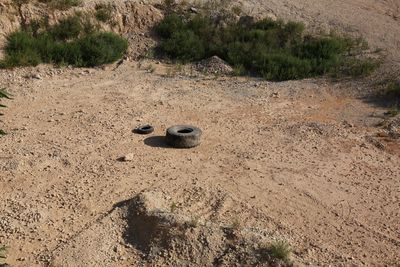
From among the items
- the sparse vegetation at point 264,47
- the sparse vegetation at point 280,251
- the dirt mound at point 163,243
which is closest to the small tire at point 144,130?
the dirt mound at point 163,243

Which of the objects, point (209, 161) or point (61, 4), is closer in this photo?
point (209, 161)

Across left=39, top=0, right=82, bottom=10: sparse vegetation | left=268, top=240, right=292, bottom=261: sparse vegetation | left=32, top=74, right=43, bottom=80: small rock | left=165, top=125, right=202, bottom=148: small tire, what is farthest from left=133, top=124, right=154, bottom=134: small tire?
left=39, top=0, right=82, bottom=10: sparse vegetation

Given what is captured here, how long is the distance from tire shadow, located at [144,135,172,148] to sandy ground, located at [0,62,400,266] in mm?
34

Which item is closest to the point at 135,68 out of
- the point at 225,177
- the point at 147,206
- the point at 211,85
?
the point at 211,85

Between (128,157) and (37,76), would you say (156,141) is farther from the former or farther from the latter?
(37,76)

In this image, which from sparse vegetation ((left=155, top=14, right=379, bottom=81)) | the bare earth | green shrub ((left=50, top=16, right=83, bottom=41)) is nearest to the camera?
the bare earth

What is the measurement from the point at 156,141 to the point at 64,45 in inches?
186

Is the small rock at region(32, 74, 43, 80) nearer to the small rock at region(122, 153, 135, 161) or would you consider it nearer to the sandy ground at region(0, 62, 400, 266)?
the sandy ground at region(0, 62, 400, 266)

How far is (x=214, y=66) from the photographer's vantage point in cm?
1242

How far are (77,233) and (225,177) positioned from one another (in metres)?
2.33

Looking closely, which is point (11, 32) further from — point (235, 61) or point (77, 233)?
point (77, 233)

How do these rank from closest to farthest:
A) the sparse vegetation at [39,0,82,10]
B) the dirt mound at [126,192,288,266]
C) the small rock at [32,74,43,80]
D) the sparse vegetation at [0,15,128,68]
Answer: the dirt mound at [126,192,288,266] → the small rock at [32,74,43,80] → the sparse vegetation at [0,15,128,68] → the sparse vegetation at [39,0,82,10]

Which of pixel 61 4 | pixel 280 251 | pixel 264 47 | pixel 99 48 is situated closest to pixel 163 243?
pixel 280 251

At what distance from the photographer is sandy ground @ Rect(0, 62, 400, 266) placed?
654 cm
